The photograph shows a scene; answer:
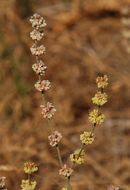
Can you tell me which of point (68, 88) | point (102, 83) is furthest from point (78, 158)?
point (68, 88)

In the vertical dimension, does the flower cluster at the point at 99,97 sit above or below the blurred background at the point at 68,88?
below

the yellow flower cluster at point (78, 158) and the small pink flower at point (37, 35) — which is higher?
the small pink flower at point (37, 35)

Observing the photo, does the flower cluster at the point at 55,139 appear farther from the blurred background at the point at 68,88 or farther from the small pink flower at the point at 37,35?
the blurred background at the point at 68,88

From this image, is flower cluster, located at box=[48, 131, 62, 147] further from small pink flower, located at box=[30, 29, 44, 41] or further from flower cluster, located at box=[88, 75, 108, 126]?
small pink flower, located at box=[30, 29, 44, 41]

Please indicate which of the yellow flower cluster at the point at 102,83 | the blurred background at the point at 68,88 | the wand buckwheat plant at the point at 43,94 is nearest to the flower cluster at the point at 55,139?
the wand buckwheat plant at the point at 43,94

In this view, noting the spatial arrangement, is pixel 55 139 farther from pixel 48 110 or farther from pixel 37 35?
pixel 37 35

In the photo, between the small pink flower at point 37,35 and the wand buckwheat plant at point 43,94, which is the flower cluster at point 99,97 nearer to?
the wand buckwheat plant at point 43,94

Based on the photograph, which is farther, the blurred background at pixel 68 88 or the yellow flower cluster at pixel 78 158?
the blurred background at pixel 68 88

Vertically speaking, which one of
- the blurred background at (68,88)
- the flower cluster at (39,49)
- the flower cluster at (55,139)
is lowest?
the flower cluster at (55,139)

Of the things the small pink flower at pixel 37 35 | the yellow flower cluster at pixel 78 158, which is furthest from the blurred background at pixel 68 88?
the small pink flower at pixel 37 35
